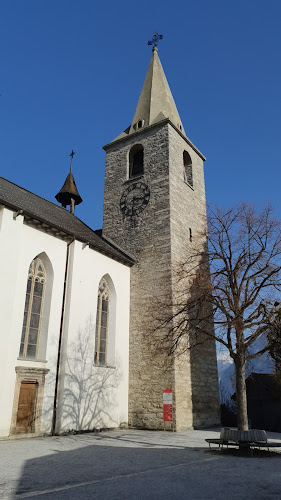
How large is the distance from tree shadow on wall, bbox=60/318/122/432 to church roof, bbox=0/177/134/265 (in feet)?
11.5

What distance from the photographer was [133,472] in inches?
259

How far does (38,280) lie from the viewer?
547 inches

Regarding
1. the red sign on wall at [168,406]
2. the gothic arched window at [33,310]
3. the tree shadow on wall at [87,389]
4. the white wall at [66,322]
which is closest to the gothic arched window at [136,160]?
the white wall at [66,322]

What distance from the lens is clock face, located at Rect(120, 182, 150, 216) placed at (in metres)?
20.0

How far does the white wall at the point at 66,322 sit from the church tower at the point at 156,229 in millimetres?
888

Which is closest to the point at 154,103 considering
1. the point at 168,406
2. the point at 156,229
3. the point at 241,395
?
the point at 156,229

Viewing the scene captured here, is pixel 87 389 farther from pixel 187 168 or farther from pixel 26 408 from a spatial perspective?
pixel 187 168

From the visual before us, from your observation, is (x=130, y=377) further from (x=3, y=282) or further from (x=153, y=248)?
(x=3, y=282)

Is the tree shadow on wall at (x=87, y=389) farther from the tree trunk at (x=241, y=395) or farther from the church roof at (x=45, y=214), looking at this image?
the tree trunk at (x=241, y=395)

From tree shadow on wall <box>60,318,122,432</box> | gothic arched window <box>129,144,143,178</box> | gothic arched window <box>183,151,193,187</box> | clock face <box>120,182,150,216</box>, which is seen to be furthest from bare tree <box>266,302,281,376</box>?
gothic arched window <box>129,144,143,178</box>

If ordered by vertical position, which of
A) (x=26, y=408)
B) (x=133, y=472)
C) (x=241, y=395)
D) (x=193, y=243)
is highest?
(x=193, y=243)

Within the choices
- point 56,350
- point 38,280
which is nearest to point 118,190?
point 38,280

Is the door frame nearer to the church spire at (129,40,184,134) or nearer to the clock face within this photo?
the clock face

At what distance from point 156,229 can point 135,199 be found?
2.64 metres
